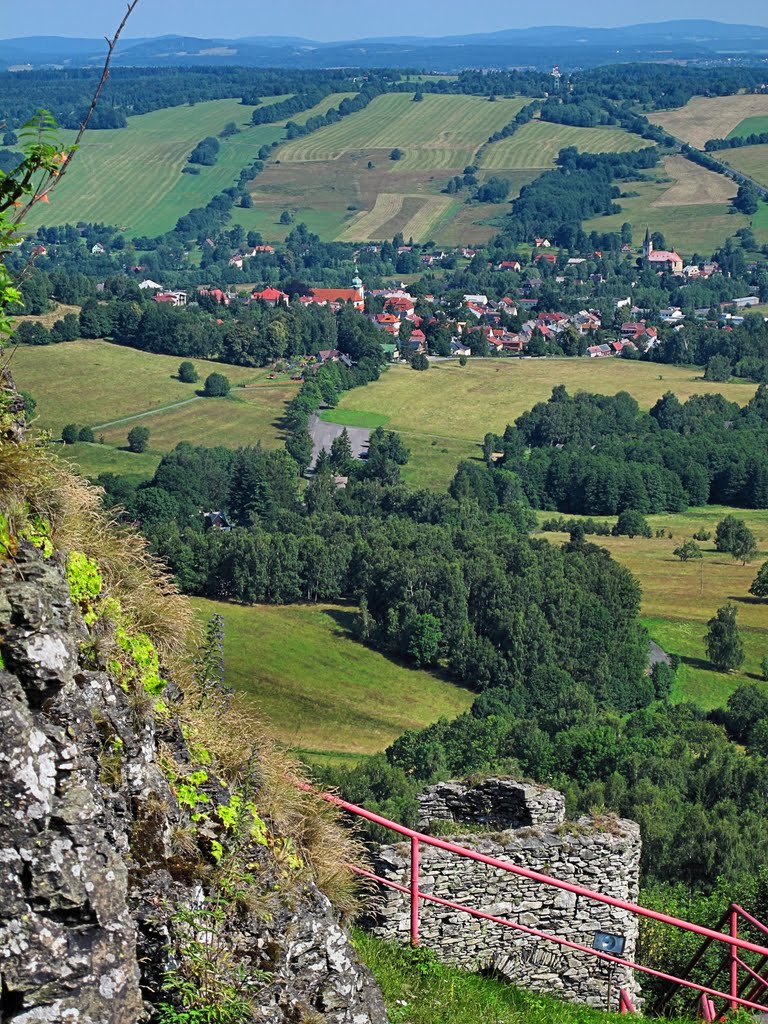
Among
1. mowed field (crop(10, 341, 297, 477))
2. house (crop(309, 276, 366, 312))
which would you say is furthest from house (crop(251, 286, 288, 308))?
mowed field (crop(10, 341, 297, 477))

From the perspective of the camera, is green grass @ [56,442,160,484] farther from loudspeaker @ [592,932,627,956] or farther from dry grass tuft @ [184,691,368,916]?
dry grass tuft @ [184,691,368,916]

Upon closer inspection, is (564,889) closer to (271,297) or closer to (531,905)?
(531,905)

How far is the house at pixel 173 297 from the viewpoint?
172 m

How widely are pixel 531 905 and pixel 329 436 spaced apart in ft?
364

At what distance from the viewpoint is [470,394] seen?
445ft

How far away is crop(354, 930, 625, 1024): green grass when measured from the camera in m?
8.77

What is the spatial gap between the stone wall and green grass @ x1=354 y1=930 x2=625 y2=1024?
0.48 meters

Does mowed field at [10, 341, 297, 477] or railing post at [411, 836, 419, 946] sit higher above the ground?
railing post at [411, 836, 419, 946]

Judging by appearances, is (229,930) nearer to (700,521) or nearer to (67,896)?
(67,896)

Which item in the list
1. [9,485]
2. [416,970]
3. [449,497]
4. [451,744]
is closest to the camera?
[9,485]

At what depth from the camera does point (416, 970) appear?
938cm

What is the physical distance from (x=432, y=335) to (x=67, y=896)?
6201 inches

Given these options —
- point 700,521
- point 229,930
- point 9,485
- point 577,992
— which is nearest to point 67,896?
point 229,930

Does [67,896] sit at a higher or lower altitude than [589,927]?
higher
